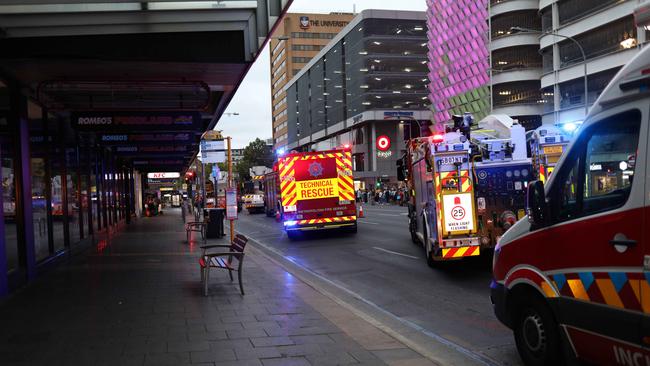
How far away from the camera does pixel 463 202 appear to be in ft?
34.1

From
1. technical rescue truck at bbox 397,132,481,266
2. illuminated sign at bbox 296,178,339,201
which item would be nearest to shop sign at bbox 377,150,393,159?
illuminated sign at bbox 296,178,339,201

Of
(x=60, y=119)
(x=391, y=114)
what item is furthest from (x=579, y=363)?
(x=391, y=114)

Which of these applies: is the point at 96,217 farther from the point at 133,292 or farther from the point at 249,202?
the point at 249,202

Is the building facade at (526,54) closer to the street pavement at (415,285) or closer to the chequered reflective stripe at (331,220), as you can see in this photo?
the chequered reflective stripe at (331,220)

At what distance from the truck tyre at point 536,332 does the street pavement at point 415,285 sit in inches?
17.7

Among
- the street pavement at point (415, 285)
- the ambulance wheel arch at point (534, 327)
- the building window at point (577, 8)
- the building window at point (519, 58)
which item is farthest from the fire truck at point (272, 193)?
the building window at point (519, 58)

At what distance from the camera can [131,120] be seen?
13023 mm

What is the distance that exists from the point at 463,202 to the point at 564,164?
5584mm

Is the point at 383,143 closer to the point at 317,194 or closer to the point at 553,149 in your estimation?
the point at 317,194

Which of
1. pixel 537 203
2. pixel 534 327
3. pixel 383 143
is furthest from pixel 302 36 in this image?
pixel 534 327

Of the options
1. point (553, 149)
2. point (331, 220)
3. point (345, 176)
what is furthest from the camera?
point (345, 176)

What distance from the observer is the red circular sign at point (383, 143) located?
75562 mm

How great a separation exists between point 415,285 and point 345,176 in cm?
1026

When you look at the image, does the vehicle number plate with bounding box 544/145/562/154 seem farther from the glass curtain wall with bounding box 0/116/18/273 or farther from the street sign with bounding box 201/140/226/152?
the street sign with bounding box 201/140/226/152
